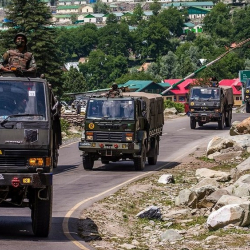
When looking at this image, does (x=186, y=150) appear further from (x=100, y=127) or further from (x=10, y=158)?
(x=10, y=158)

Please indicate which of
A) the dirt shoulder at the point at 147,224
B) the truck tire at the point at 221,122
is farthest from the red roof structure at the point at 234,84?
the dirt shoulder at the point at 147,224

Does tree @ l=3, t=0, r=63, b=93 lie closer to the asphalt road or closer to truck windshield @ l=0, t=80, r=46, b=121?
the asphalt road

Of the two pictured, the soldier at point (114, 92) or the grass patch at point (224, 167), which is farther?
the grass patch at point (224, 167)

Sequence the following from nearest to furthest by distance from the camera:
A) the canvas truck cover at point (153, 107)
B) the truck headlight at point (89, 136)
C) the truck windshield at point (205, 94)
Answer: the truck headlight at point (89, 136) < the canvas truck cover at point (153, 107) < the truck windshield at point (205, 94)

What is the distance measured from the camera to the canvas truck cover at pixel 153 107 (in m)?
34.1

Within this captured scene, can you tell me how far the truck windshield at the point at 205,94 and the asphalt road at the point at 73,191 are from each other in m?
3.92

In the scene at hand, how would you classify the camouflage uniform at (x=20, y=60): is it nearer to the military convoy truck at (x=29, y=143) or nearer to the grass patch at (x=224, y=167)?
the military convoy truck at (x=29, y=143)

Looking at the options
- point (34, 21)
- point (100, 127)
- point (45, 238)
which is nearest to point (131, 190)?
point (100, 127)

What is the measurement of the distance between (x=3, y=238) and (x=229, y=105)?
4172 cm

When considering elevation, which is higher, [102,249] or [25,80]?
[25,80]

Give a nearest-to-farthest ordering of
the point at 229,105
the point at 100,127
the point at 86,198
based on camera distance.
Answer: the point at 86,198, the point at 100,127, the point at 229,105

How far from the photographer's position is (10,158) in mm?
16734

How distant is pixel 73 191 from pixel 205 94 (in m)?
28.8

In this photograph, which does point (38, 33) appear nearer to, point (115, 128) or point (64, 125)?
point (64, 125)
